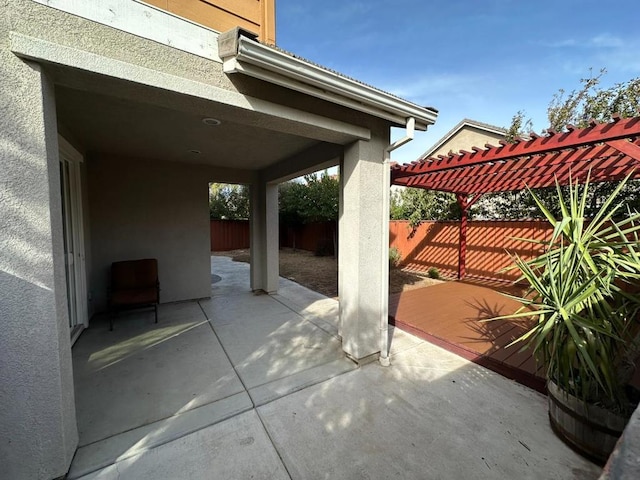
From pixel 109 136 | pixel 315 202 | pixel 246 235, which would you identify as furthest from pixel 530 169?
pixel 246 235

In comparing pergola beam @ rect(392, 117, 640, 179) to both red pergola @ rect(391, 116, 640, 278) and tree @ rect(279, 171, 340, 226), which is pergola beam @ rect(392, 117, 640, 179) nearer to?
red pergola @ rect(391, 116, 640, 278)

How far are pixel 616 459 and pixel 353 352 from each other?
2.75 metres

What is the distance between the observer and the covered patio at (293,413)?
2.04m

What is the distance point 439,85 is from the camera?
8117 millimetres

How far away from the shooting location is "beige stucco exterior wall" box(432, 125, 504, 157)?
13.3 m

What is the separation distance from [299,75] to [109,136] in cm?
344

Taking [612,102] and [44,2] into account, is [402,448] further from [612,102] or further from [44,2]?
[612,102]

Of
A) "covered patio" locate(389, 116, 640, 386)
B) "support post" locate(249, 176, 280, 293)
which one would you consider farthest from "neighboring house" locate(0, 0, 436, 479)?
"support post" locate(249, 176, 280, 293)

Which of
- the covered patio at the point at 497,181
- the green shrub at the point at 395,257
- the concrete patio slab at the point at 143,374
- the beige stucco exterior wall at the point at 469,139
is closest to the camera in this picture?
the concrete patio slab at the point at 143,374

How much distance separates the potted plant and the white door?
18.9 ft

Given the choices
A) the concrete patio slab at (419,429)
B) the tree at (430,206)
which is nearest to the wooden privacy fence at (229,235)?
the tree at (430,206)

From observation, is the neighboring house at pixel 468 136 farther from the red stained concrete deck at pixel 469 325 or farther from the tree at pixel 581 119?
the red stained concrete deck at pixel 469 325

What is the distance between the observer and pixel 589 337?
200 centimetres

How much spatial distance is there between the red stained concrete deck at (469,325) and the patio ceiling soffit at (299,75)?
2933mm
